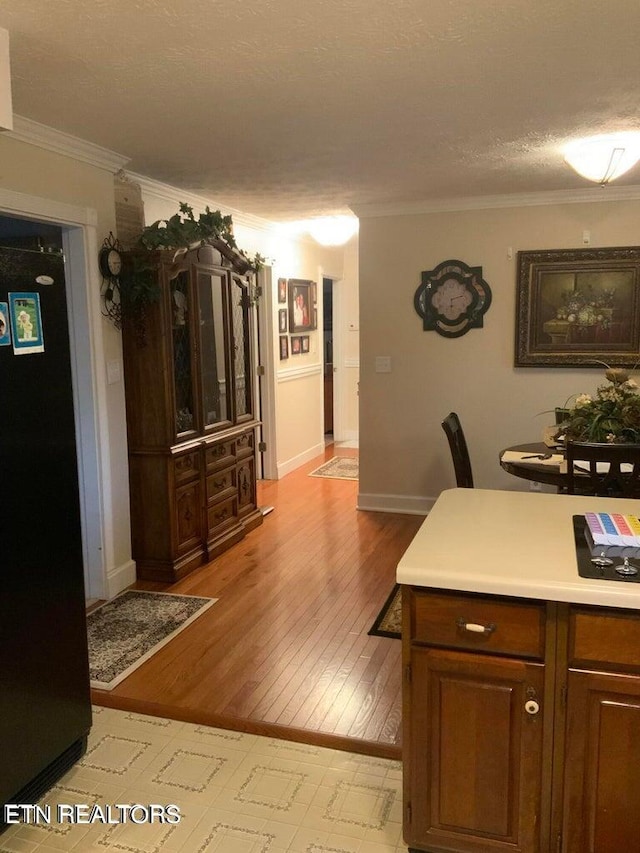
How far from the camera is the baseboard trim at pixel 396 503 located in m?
5.29

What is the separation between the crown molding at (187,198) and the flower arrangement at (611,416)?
9.22ft

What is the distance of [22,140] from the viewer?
298 cm

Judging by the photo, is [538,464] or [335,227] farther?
[335,227]

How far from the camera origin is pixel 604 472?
3.19 meters

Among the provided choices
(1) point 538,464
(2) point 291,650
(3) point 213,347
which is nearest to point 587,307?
(1) point 538,464

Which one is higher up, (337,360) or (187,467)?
(337,360)

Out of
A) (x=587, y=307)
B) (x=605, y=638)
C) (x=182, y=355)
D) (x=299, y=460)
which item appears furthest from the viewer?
(x=299, y=460)

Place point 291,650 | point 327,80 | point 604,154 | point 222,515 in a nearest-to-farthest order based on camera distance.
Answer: point 327,80 < point 291,650 < point 604,154 < point 222,515

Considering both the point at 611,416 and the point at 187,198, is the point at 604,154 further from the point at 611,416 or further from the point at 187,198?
the point at 187,198

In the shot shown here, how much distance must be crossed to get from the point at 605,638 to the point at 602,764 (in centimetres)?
32

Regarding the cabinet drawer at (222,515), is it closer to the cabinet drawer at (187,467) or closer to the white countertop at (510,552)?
the cabinet drawer at (187,467)

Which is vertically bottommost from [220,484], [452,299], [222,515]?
[222,515]

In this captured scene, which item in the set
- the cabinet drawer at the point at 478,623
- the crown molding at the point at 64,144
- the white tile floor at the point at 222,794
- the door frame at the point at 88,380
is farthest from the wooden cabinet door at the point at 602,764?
the crown molding at the point at 64,144

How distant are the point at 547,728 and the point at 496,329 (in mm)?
3669
